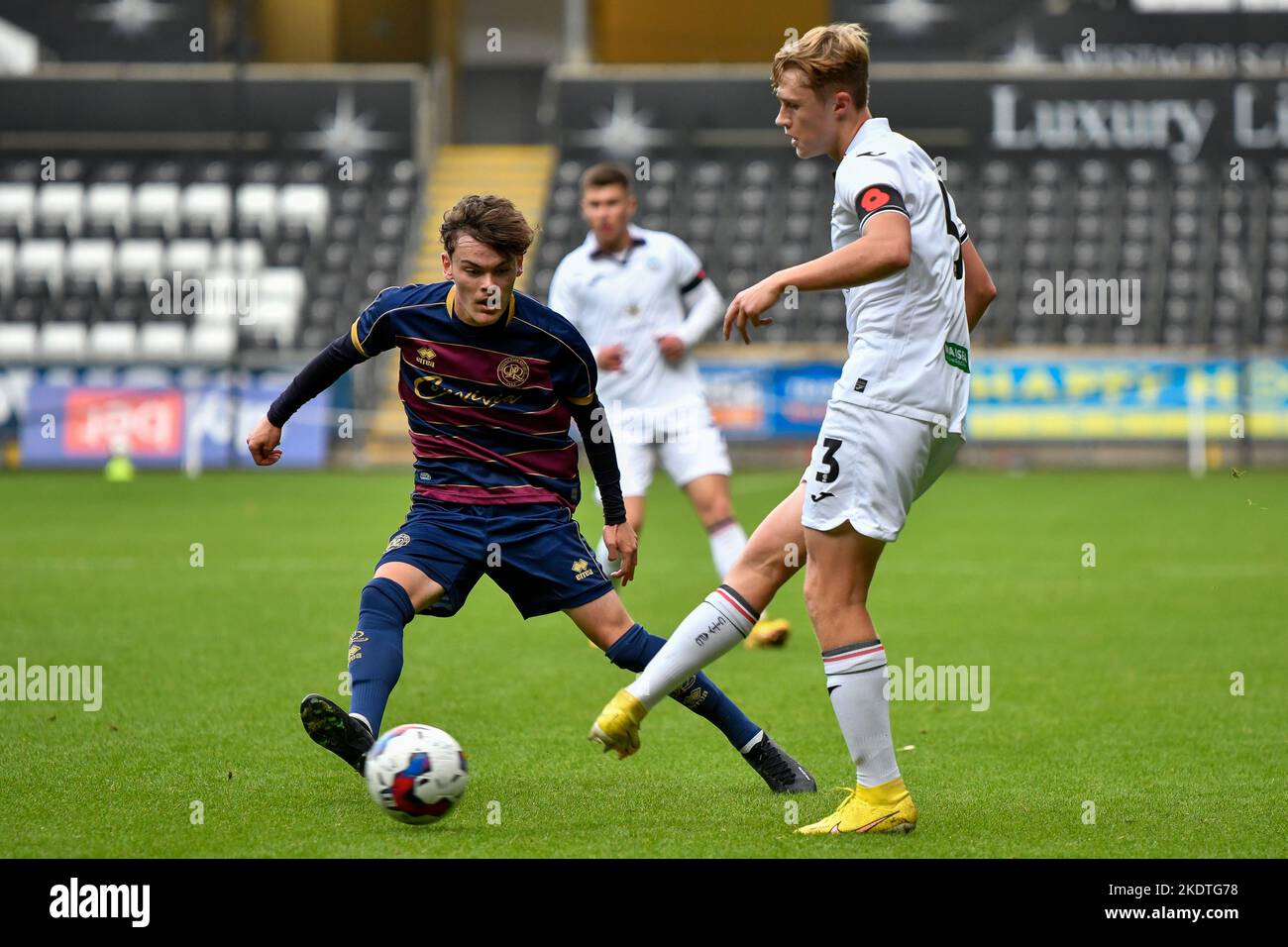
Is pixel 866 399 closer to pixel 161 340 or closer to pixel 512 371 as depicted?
pixel 512 371

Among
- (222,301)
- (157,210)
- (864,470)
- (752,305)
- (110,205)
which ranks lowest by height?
(864,470)

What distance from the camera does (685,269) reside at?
8.62m

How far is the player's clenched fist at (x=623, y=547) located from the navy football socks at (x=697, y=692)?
159mm

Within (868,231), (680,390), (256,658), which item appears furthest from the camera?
(680,390)

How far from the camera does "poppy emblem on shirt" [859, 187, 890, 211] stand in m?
4.23

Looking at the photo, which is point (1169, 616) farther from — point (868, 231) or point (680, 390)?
point (868, 231)

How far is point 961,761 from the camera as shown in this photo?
551cm

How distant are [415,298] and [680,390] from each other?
3.65m

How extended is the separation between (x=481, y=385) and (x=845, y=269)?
1261 millimetres

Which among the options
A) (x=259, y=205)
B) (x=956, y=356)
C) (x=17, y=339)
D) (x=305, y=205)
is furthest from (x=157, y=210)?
(x=956, y=356)

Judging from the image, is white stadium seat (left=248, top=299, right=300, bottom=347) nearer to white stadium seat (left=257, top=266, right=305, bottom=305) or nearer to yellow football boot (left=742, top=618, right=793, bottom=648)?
white stadium seat (left=257, top=266, right=305, bottom=305)

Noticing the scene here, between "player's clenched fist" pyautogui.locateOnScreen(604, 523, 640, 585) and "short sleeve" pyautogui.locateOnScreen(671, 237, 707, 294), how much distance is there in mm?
3704

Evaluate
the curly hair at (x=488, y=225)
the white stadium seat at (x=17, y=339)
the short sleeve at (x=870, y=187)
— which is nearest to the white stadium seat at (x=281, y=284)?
the white stadium seat at (x=17, y=339)
